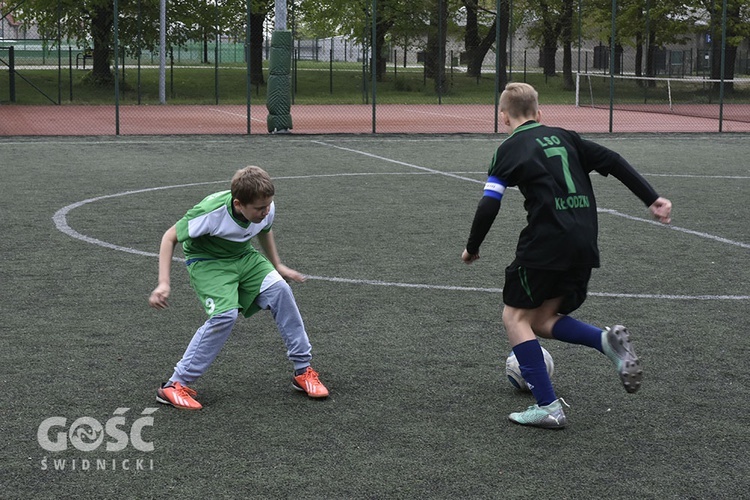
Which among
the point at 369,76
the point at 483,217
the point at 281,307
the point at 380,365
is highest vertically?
the point at 369,76

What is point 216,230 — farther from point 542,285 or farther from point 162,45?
point 162,45

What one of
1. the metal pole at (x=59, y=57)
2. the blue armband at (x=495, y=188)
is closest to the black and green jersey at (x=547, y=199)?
the blue armband at (x=495, y=188)

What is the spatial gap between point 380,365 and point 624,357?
60.4 inches

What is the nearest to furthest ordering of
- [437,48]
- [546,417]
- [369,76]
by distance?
[546,417], [437,48], [369,76]

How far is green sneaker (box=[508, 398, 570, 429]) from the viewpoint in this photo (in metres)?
4.99

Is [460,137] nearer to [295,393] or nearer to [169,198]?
[169,198]

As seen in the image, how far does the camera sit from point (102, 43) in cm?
3344

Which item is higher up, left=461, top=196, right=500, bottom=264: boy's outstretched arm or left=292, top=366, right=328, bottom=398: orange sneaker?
left=461, top=196, right=500, bottom=264: boy's outstretched arm

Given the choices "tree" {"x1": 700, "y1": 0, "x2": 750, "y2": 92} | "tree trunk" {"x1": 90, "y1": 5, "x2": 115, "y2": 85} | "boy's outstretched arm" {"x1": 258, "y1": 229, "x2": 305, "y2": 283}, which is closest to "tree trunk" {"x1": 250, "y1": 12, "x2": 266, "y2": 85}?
"tree trunk" {"x1": 90, "y1": 5, "x2": 115, "y2": 85}

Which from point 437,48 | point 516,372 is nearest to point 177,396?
point 516,372

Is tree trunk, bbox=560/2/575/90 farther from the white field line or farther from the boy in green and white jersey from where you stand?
the boy in green and white jersey

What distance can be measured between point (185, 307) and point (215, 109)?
24.9 m

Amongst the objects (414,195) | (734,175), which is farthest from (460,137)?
(414,195)

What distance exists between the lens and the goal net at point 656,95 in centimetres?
3256
